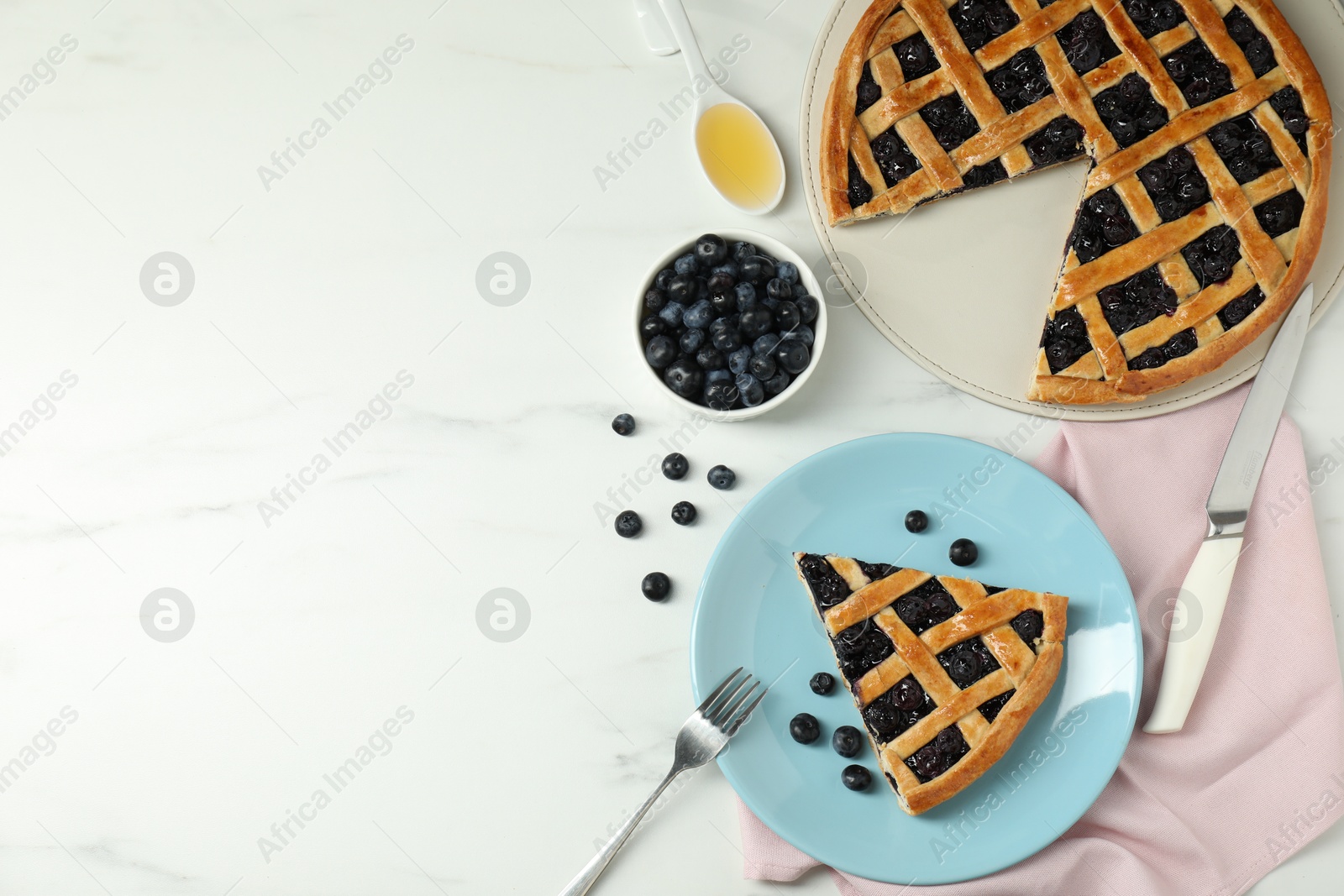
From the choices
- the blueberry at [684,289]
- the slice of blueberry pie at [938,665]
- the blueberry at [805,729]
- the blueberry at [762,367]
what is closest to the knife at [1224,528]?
the slice of blueberry pie at [938,665]

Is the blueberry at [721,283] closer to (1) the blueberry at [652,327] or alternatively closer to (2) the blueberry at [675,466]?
(1) the blueberry at [652,327]

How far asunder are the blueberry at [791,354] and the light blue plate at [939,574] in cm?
23

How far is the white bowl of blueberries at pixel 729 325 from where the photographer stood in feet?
6.21

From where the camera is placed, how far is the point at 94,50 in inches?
85.7

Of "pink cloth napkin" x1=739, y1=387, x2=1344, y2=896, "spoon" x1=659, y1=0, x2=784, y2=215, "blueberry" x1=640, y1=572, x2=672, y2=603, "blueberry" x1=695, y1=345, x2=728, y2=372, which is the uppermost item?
"spoon" x1=659, y1=0, x2=784, y2=215

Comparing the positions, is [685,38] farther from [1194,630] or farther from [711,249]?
[1194,630]

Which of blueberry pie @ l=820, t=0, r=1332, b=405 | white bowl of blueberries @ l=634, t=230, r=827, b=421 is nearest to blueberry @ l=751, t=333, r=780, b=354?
white bowl of blueberries @ l=634, t=230, r=827, b=421

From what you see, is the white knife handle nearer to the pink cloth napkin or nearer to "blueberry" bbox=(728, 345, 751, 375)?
the pink cloth napkin

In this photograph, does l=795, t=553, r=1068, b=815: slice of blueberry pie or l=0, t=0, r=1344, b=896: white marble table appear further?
l=0, t=0, r=1344, b=896: white marble table

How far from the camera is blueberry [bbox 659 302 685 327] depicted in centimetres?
193

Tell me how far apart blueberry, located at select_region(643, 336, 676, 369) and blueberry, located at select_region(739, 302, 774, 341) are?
0.17m

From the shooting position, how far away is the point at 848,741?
191cm

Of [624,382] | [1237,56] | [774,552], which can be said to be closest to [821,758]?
[774,552]

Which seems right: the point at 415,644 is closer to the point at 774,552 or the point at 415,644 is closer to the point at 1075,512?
the point at 774,552
